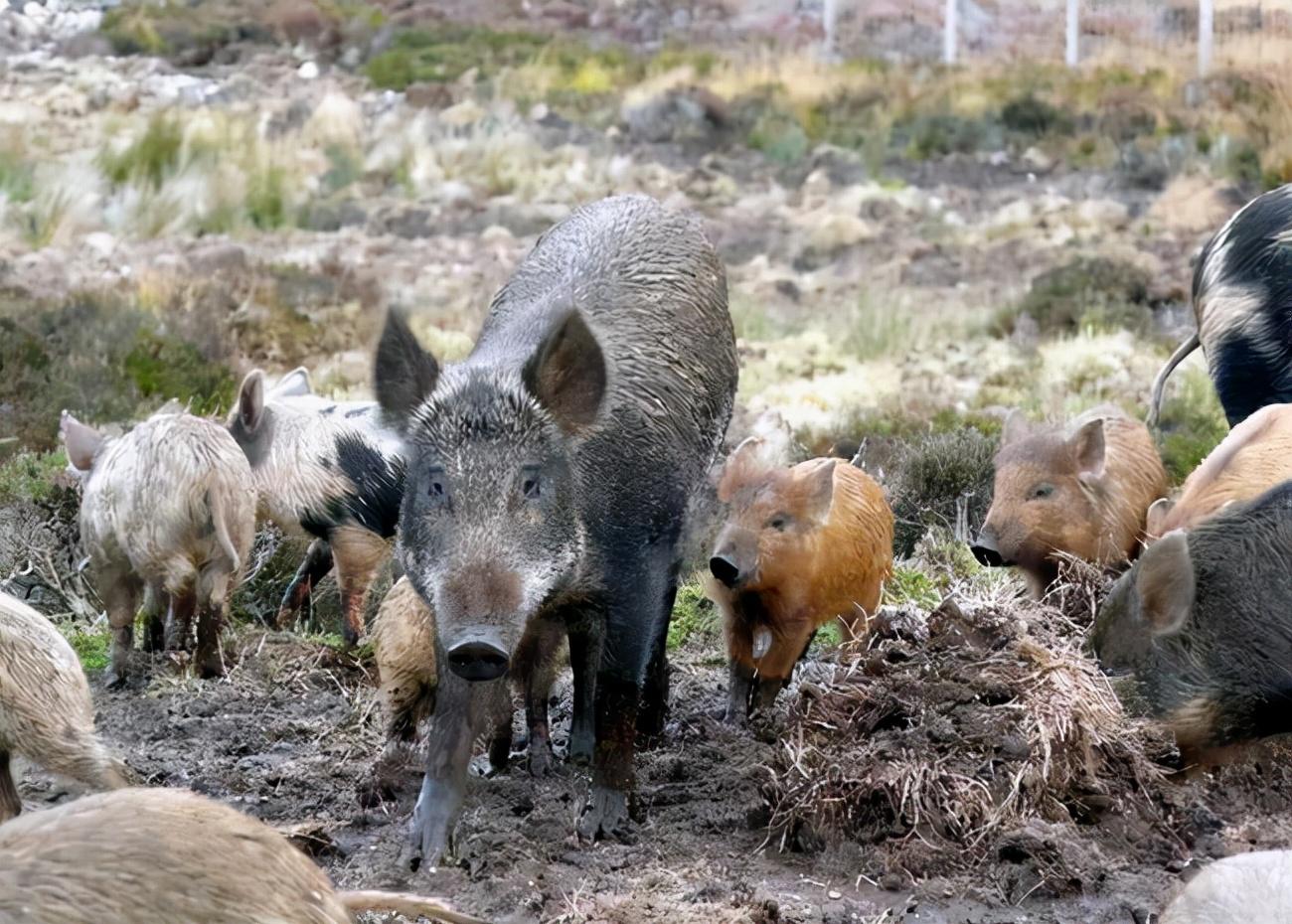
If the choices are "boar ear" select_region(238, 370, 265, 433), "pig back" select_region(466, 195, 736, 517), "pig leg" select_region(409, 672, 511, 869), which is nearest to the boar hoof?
"pig leg" select_region(409, 672, 511, 869)

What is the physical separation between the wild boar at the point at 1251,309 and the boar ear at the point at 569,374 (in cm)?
423

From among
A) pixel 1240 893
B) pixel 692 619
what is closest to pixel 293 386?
pixel 692 619

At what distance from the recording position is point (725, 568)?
6980 mm

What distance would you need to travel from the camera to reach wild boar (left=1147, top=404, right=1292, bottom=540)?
7145 millimetres

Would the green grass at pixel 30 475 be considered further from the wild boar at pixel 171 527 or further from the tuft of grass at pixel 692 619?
the tuft of grass at pixel 692 619

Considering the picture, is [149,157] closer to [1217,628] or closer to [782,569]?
[782,569]

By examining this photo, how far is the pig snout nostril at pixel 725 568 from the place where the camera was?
6967mm

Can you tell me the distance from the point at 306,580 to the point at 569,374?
483 centimetres

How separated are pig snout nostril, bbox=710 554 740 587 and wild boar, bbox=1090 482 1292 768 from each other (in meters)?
1.43

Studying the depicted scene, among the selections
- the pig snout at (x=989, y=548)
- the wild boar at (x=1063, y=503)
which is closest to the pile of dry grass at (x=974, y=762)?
the pig snout at (x=989, y=548)

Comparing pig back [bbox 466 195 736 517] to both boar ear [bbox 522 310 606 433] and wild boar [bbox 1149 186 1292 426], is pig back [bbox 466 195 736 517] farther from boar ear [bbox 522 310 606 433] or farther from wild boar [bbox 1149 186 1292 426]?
wild boar [bbox 1149 186 1292 426]

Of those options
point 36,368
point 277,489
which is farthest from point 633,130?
point 277,489

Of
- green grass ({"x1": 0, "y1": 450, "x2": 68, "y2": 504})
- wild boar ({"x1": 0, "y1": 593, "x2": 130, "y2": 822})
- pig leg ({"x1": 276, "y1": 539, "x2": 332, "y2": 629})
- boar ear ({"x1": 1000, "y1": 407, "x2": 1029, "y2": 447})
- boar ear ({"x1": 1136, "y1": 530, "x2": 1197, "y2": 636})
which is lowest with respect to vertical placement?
pig leg ({"x1": 276, "y1": 539, "x2": 332, "y2": 629})

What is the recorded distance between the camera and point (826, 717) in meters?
6.39
